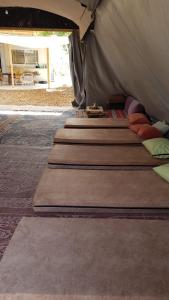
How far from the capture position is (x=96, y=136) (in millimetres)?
3254

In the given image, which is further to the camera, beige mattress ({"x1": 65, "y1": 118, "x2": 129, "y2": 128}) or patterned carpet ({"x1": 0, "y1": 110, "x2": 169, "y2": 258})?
beige mattress ({"x1": 65, "y1": 118, "x2": 129, "y2": 128})

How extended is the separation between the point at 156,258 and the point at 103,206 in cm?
53

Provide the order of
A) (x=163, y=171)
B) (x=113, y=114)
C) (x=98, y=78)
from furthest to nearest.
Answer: (x=98, y=78), (x=113, y=114), (x=163, y=171)

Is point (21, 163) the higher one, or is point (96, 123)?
point (96, 123)

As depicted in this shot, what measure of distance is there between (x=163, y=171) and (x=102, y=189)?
1.83 feet

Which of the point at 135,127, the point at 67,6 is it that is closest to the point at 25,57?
the point at 67,6

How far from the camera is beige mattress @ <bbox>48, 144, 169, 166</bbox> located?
8.02 feet

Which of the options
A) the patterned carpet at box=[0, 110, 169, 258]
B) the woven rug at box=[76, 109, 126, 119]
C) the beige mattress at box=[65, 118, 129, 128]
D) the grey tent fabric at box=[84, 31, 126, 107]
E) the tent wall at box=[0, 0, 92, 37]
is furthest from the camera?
the grey tent fabric at box=[84, 31, 126, 107]

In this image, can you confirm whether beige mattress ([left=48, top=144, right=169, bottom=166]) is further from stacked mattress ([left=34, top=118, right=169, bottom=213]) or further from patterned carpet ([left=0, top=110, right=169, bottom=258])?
patterned carpet ([left=0, top=110, right=169, bottom=258])

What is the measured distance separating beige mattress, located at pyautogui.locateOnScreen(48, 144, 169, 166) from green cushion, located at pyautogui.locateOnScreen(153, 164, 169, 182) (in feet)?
0.50

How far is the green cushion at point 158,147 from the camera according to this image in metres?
2.57

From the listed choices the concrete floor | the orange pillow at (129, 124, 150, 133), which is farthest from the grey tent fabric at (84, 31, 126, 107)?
the orange pillow at (129, 124, 150, 133)

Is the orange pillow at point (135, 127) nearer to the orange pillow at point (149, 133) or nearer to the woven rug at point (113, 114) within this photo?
the orange pillow at point (149, 133)

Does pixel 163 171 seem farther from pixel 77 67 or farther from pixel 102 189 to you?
pixel 77 67
